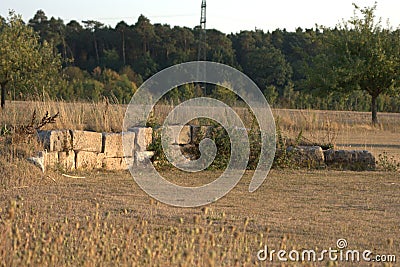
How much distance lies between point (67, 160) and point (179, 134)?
2.66 meters

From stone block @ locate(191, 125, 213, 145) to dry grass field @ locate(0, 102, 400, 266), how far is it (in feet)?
4.58

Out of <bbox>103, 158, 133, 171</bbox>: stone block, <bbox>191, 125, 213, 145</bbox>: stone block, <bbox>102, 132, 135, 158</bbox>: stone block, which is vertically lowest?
<bbox>103, 158, 133, 171</bbox>: stone block

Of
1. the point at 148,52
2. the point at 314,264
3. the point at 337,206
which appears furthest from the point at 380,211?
the point at 148,52

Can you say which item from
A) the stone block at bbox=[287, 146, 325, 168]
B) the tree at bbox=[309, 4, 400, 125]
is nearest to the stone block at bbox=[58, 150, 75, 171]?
the stone block at bbox=[287, 146, 325, 168]

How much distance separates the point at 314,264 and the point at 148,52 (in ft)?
160

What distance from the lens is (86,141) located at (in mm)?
11758

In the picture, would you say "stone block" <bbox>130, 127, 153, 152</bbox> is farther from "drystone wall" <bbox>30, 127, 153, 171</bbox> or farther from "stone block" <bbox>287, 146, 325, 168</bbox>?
"stone block" <bbox>287, 146, 325, 168</bbox>

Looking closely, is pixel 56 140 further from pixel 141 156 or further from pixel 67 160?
pixel 141 156

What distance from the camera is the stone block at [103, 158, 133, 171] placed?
12.1 meters

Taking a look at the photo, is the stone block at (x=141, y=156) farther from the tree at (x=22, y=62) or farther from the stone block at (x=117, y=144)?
the tree at (x=22, y=62)

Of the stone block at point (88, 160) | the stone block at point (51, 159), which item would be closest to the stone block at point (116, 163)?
the stone block at point (88, 160)

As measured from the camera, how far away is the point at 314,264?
18.1ft

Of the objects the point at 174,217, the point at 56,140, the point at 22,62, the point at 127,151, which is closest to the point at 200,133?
the point at 127,151

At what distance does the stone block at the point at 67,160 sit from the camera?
11156mm
